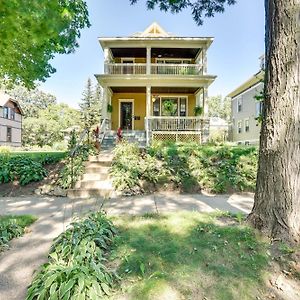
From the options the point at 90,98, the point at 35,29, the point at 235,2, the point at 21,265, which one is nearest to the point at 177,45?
the point at 235,2

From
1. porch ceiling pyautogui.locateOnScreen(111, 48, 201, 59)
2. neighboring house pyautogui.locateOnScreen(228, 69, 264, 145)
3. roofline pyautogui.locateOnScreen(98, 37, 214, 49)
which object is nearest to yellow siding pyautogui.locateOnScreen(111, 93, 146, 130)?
porch ceiling pyautogui.locateOnScreen(111, 48, 201, 59)

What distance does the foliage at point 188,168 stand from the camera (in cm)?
852

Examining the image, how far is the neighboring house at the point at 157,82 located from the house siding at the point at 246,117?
7.84 metres

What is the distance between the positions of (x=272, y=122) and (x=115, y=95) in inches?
721

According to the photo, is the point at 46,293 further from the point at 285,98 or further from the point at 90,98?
the point at 90,98

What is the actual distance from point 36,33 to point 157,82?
11.5 m

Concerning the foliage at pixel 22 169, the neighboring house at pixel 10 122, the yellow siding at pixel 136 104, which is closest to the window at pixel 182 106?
the yellow siding at pixel 136 104

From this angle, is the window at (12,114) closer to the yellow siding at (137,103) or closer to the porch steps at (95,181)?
the yellow siding at (137,103)

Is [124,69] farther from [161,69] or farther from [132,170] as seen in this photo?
[132,170]

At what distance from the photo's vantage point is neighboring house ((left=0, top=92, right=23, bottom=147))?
3805 centimetres

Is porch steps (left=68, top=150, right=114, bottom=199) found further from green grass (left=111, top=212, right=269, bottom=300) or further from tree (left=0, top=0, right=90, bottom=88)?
tree (left=0, top=0, right=90, bottom=88)

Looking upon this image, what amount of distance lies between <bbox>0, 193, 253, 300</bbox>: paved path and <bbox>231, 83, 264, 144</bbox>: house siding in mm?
19236

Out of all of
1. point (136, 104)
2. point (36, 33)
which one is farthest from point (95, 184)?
point (136, 104)

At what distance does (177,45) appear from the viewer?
59.8ft
